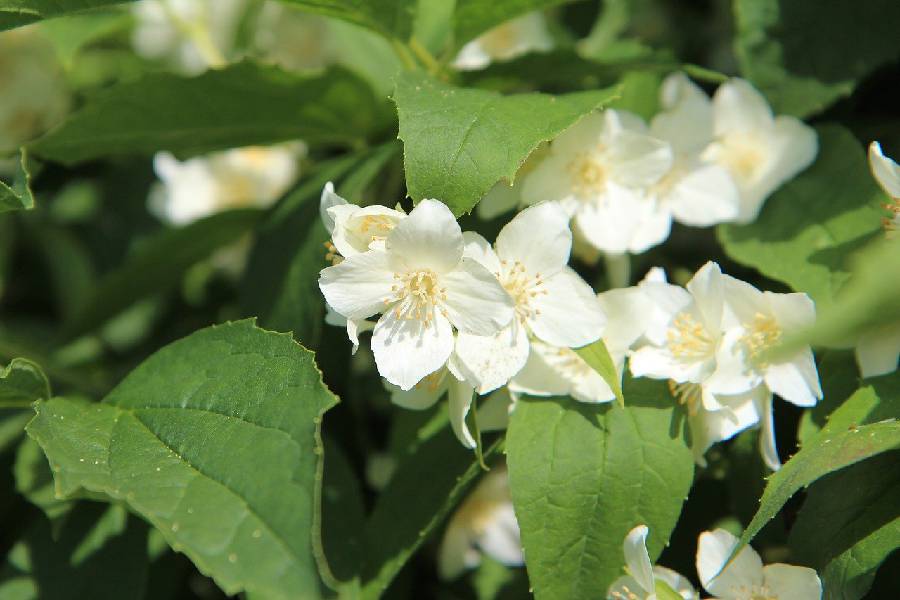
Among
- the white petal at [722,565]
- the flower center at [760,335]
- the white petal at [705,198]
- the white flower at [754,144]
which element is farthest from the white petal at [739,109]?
the white petal at [722,565]

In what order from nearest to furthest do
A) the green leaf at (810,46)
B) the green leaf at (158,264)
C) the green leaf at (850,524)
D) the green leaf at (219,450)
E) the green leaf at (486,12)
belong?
the green leaf at (219,450), the green leaf at (850,524), the green leaf at (486,12), the green leaf at (810,46), the green leaf at (158,264)

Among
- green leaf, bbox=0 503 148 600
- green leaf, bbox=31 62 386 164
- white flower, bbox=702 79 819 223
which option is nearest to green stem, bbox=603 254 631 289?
white flower, bbox=702 79 819 223

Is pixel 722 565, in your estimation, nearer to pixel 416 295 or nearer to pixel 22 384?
pixel 416 295

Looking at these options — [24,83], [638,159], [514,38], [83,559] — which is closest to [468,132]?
[638,159]

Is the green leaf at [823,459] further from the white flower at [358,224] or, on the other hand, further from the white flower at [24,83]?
the white flower at [24,83]

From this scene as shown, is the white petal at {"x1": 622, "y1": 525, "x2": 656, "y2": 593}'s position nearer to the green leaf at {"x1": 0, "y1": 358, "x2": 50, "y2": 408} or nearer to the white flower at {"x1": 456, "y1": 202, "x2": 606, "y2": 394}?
the white flower at {"x1": 456, "y1": 202, "x2": 606, "y2": 394}

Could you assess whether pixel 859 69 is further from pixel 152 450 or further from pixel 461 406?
pixel 152 450

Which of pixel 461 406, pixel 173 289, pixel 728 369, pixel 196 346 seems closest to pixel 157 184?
pixel 173 289
